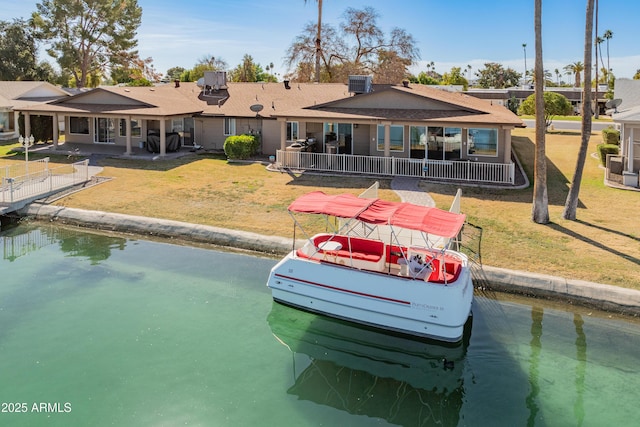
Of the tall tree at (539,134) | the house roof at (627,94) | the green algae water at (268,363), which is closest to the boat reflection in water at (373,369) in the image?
the green algae water at (268,363)

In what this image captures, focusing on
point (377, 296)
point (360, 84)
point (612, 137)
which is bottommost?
point (377, 296)

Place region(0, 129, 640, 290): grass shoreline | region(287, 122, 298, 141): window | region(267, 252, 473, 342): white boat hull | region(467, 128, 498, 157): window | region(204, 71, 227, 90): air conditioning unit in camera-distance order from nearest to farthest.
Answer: region(267, 252, 473, 342): white boat hull
region(0, 129, 640, 290): grass shoreline
region(467, 128, 498, 157): window
region(287, 122, 298, 141): window
region(204, 71, 227, 90): air conditioning unit

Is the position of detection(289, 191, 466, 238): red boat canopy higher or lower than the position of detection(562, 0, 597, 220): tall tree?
lower

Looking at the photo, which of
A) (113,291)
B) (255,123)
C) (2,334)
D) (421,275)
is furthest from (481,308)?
(255,123)

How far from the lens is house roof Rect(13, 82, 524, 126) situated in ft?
84.2

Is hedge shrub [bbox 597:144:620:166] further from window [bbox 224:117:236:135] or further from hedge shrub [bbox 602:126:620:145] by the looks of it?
window [bbox 224:117:236:135]

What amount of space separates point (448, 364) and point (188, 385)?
5.42m

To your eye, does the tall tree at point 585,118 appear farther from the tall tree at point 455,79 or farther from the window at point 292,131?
the tall tree at point 455,79

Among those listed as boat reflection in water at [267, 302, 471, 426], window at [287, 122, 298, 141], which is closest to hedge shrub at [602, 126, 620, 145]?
window at [287, 122, 298, 141]

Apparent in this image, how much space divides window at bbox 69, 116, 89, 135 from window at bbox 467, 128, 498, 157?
81.5 feet

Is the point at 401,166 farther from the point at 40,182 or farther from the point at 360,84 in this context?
the point at 40,182

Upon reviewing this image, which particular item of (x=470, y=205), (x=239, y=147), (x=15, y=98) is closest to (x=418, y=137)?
(x=470, y=205)

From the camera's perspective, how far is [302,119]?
88.1 feet

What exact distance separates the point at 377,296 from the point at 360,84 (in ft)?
67.5
